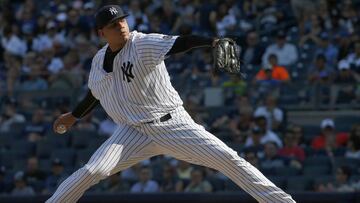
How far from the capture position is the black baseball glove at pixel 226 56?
5.86 meters

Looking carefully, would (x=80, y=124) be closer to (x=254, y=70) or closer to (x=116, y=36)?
(x=254, y=70)

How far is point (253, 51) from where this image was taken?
519 inches

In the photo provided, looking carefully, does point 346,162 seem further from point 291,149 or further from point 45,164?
point 45,164

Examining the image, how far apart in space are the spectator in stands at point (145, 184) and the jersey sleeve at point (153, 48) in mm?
4854

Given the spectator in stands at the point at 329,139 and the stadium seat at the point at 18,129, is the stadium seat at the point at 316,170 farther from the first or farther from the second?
the stadium seat at the point at 18,129

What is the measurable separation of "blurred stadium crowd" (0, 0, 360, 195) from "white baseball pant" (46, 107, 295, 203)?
4.09 meters

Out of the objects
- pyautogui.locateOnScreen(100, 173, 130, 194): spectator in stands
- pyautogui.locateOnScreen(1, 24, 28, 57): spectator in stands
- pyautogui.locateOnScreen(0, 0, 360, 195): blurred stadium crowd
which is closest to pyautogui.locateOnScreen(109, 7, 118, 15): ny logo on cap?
pyautogui.locateOnScreen(0, 0, 360, 195): blurred stadium crowd

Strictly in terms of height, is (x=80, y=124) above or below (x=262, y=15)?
below

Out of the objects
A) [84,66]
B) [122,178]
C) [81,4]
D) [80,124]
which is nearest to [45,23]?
[81,4]

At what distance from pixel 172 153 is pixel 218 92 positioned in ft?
19.5

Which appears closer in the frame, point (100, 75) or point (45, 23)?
point (100, 75)

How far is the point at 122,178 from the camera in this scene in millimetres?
11391

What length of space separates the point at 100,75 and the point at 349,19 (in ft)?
24.8

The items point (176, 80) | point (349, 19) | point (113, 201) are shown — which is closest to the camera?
point (113, 201)
